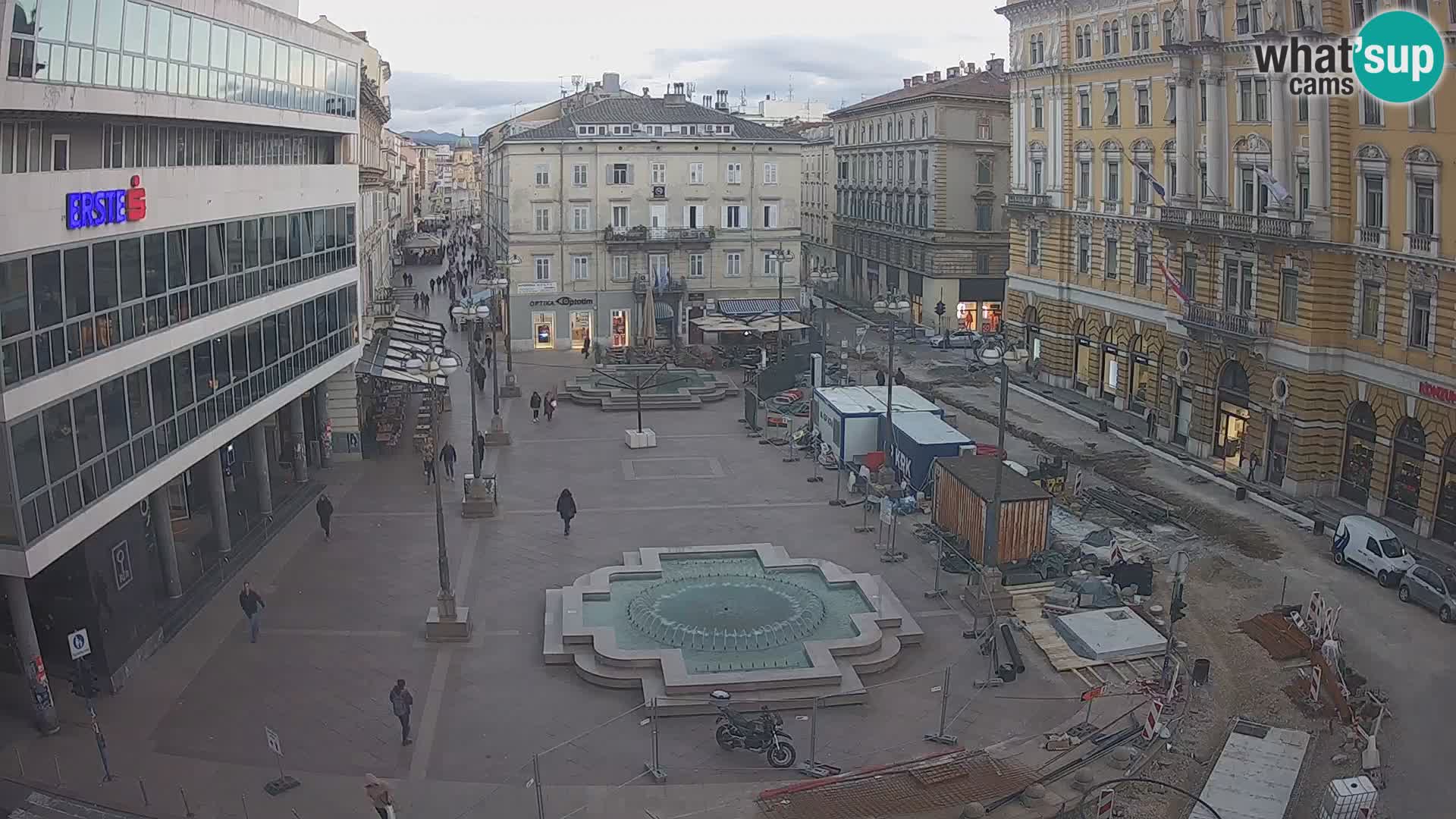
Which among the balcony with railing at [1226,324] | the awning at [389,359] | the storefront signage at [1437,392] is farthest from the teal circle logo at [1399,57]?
the awning at [389,359]

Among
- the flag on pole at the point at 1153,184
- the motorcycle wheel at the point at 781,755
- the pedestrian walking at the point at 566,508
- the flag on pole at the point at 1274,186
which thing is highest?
the flag on pole at the point at 1153,184

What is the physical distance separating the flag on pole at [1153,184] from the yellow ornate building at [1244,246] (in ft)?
0.74

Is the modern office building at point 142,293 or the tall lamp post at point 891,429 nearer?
the modern office building at point 142,293

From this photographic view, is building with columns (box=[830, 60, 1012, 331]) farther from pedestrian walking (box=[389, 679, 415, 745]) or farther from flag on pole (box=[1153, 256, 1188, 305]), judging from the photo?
pedestrian walking (box=[389, 679, 415, 745])

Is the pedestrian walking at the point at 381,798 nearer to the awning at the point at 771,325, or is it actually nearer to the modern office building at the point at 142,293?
the modern office building at the point at 142,293

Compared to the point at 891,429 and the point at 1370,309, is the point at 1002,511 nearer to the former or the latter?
the point at 891,429

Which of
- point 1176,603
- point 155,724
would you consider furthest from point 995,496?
point 155,724

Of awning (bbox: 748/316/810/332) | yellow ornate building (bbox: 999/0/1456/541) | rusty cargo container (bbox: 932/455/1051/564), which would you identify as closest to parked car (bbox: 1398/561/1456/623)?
yellow ornate building (bbox: 999/0/1456/541)

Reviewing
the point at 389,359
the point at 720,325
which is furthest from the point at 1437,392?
the point at 720,325

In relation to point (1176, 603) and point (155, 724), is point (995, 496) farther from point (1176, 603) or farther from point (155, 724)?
point (155, 724)

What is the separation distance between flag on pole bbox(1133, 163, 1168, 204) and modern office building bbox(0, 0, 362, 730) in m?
28.9

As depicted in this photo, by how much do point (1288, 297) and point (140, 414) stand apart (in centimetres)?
3298

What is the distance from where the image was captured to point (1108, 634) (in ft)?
88.5

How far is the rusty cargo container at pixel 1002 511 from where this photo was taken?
102 ft
